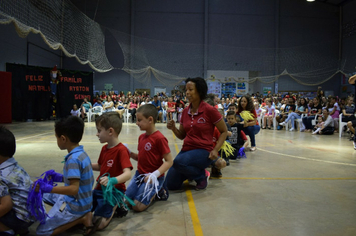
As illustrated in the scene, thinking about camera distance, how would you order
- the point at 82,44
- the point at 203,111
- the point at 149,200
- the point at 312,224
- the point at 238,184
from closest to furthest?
the point at 312,224, the point at 149,200, the point at 203,111, the point at 238,184, the point at 82,44

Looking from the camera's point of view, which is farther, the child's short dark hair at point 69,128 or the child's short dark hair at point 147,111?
the child's short dark hair at point 147,111

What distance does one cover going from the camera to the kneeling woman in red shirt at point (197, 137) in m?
3.13

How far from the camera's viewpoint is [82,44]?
13234 mm

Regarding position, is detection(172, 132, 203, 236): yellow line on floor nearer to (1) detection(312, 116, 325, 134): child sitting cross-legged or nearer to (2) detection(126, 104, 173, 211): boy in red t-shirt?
(2) detection(126, 104, 173, 211): boy in red t-shirt

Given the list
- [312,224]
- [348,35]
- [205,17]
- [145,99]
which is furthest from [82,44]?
[348,35]

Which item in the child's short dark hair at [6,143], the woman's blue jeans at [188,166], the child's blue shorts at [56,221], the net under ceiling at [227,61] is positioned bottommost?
the child's blue shorts at [56,221]

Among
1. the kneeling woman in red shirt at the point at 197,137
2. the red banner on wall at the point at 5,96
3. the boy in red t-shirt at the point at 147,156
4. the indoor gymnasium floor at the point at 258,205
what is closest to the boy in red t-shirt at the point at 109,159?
the indoor gymnasium floor at the point at 258,205

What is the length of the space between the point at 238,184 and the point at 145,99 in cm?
1337

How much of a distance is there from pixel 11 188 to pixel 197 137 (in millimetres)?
1920

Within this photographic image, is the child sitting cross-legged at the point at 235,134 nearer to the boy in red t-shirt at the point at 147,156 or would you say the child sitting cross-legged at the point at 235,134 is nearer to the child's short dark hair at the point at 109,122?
the boy in red t-shirt at the point at 147,156

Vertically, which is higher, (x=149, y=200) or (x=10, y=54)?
(x=10, y=54)

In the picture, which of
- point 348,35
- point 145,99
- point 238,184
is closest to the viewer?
point 238,184

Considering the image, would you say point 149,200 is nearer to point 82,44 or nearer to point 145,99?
point 82,44

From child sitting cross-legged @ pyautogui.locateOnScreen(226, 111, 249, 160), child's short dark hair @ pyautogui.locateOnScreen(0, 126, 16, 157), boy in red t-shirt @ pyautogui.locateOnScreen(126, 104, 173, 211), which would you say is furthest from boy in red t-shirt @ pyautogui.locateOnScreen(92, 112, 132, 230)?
child sitting cross-legged @ pyautogui.locateOnScreen(226, 111, 249, 160)
